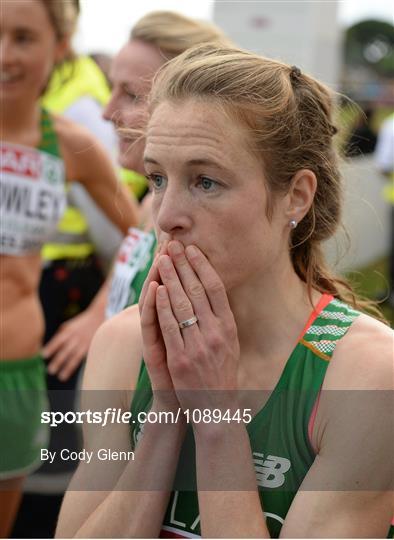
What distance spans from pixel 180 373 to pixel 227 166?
1.53 feet

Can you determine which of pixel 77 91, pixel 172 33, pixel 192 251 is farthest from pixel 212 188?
pixel 77 91

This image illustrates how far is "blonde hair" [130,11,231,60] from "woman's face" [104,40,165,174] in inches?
1.2

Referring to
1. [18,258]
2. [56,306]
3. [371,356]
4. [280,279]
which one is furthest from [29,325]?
[371,356]

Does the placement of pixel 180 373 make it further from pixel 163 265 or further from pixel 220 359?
pixel 163 265

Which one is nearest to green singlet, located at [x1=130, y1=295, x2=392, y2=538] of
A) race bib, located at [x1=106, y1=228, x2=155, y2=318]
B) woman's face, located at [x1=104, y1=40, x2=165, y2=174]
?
race bib, located at [x1=106, y1=228, x2=155, y2=318]

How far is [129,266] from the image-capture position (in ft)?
9.82

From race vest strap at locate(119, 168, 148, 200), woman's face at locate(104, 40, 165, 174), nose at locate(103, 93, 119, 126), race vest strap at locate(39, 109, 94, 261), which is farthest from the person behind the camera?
race vest strap at locate(119, 168, 148, 200)

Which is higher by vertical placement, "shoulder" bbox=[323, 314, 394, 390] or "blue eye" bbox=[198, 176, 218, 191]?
"blue eye" bbox=[198, 176, 218, 191]

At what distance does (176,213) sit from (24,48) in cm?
146

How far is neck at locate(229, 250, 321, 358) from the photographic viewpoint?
2.10 meters

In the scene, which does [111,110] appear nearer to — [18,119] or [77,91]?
[18,119]

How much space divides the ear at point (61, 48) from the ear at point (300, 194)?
61.6 inches

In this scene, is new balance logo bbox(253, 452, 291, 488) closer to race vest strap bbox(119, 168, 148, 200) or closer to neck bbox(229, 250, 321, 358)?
neck bbox(229, 250, 321, 358)

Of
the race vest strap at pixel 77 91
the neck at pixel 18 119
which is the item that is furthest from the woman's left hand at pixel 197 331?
the race vest strap at pixel 77 91
